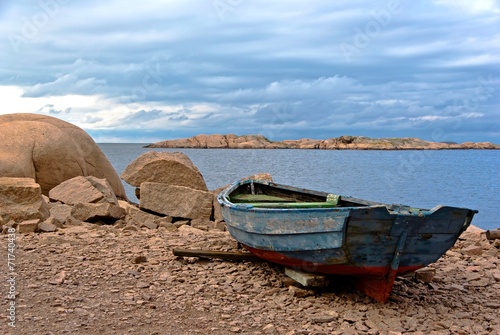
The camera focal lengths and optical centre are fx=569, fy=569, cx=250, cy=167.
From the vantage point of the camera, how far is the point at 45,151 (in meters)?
14.2

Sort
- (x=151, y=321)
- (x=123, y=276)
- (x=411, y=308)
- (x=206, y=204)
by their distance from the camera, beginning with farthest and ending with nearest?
(x=206, y=204), (x=123, y=276), (x=411, y=308), (x=151, y=321)

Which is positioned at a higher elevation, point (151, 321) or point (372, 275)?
point (372, 275)

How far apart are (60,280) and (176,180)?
21.2 feet

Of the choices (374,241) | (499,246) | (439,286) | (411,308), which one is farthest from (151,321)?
(499,246)

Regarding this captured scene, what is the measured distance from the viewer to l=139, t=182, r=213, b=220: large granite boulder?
491 inches

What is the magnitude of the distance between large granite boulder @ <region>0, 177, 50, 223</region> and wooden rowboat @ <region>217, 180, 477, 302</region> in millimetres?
5131

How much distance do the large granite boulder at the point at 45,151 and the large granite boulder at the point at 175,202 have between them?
3.19m

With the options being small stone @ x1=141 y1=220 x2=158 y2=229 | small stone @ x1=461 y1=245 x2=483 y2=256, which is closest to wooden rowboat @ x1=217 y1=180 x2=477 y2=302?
small stone @ x1=461 y1=245 x2=483 y2=256

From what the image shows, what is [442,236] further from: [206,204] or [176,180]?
[176,180]

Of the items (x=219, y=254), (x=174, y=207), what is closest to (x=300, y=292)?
(x=219, y=254)

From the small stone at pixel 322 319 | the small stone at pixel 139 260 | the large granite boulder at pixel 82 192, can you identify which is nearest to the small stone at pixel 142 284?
the small stone at pixel 139 260

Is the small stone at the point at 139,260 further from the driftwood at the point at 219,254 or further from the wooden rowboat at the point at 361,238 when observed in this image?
the wooden rowboat at the point at 361,238

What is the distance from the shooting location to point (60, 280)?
7852 millimetres

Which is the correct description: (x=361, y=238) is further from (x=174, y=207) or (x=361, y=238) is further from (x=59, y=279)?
(x=174, y=207)
